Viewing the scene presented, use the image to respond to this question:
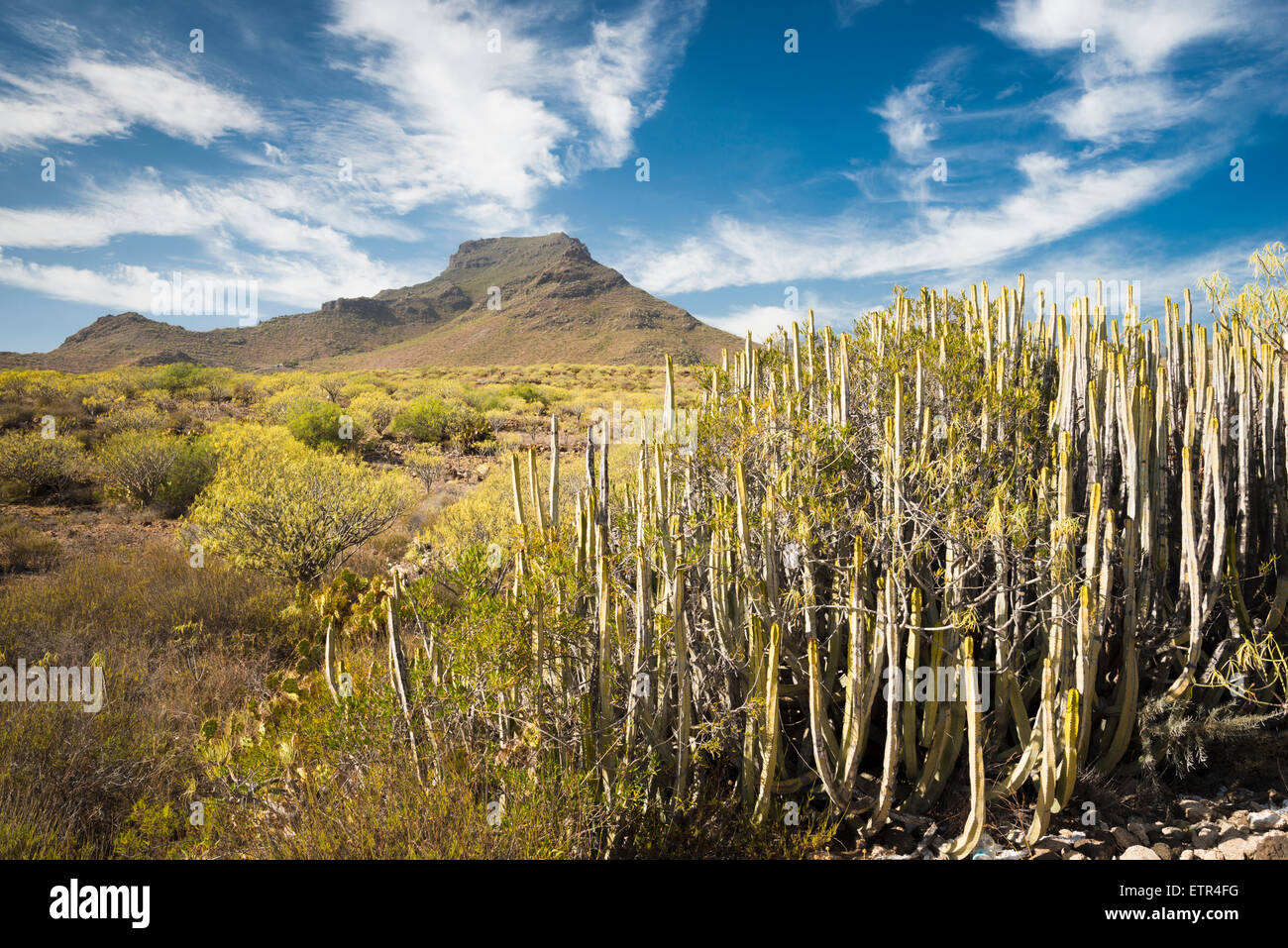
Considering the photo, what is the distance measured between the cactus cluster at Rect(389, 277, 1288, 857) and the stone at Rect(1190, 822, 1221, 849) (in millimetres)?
395

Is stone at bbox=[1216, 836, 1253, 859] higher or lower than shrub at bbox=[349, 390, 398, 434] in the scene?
lower

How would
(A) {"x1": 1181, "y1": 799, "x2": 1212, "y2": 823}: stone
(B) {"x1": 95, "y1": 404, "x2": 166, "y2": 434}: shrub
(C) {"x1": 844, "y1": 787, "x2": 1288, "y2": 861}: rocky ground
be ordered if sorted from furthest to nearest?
(B) {"x1": 95, "y1": 404, "x2": 166, "y2": 434}: shrub
(A) {"x1": 1181, "y1": 799, "x2": 1212, "y2": 823}: stone
(C) {"x1": 844, "y1": 787, "x2": 1288, "y2": 861}: rocky ground

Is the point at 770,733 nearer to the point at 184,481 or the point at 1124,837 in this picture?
the point at 1124,837

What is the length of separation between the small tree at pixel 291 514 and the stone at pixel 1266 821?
8374 mm

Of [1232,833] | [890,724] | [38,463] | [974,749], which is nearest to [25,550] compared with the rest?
[38,463]

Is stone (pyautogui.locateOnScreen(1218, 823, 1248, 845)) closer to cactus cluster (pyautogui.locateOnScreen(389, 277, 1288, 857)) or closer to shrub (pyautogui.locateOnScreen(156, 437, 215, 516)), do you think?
cactus cluster (pyautogui.locateOnScreen(389, 277, 1288, 857))

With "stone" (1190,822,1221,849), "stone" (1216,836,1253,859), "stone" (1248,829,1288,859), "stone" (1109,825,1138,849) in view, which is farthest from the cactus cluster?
"stone" (1248,829,1288,859)

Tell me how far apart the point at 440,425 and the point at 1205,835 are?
16.9 meters

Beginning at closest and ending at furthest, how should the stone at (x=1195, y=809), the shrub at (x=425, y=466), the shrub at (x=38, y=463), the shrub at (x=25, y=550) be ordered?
the stone at (x=1195, y=809), the shrub at (x=25, y=550), the shrub at (x=38, y=463), the shrub at (x=425, y=466)

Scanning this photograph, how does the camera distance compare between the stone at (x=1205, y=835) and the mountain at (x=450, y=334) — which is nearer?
the stone at (x=1205, y=835)

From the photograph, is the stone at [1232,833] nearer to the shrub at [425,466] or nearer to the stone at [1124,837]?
the stone at [1124,837]

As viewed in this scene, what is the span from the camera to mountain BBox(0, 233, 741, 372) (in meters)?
57.7

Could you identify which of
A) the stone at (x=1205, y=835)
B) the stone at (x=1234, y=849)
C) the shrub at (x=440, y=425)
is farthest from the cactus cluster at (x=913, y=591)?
the shrub at (x=440, y=425)

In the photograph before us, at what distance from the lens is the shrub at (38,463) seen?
38.0ft
